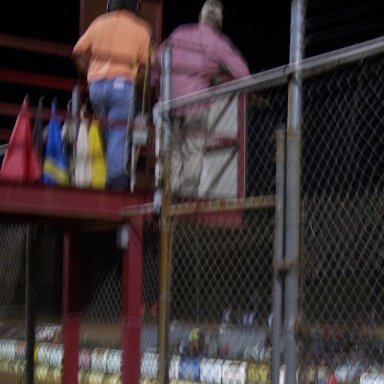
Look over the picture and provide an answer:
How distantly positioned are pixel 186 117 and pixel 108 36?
153cm

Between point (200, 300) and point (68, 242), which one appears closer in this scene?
point (200, 300)

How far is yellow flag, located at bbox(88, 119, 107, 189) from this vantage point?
5.71 meters

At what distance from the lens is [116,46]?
597cm

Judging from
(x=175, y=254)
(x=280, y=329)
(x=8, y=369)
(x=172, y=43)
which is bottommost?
(x=8, y=369)

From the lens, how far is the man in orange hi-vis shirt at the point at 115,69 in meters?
5.64

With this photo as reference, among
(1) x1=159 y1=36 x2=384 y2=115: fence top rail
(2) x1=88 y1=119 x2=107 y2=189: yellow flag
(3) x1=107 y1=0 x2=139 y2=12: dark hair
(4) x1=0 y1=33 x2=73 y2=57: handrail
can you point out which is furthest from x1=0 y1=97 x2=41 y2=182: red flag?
(1) x1=159 y1=36 x2=384 y2=115: fence top rail

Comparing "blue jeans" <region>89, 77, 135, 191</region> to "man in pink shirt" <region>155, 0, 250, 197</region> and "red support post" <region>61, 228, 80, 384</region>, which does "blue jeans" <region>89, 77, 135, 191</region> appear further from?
"red support post" <region>61, 228, 80, 384</region>

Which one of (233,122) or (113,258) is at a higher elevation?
(233,122)

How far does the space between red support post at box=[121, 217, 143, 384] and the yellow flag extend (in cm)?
58

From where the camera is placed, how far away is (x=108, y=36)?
238 inches

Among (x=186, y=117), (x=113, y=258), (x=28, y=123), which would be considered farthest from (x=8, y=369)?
(x=186, y=117)

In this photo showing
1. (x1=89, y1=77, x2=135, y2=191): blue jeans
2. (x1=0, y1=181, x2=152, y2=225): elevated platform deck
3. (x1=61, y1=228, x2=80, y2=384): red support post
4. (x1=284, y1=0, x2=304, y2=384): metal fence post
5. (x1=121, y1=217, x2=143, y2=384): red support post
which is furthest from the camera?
(x1=61, y1=228, x2=80, y2=384): red support post

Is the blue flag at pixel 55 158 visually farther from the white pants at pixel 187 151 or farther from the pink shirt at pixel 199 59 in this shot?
the white pants at pixel 187 151

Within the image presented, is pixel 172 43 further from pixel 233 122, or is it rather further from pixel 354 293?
pixel 354 293
